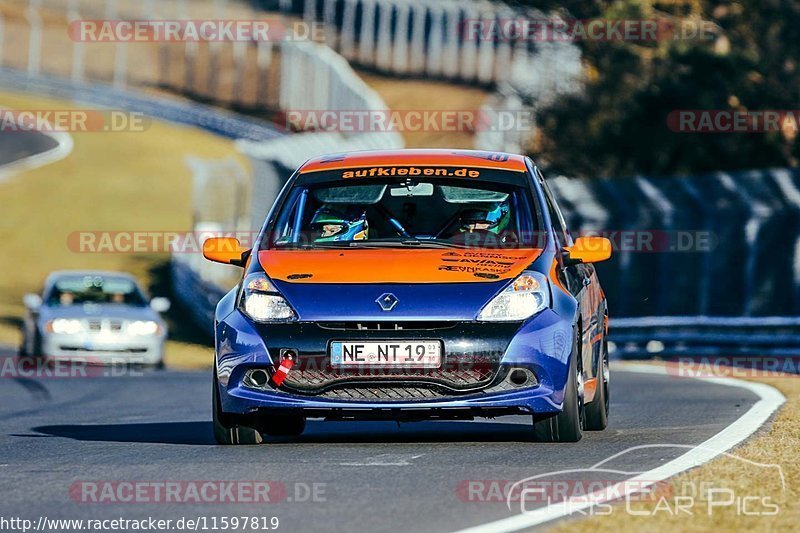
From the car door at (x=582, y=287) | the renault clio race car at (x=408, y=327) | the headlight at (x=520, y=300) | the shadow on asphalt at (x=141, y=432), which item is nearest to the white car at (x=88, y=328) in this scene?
the shadow on asphalt at (x=141, y=432)

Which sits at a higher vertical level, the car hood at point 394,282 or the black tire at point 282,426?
the car hood at point 394,282

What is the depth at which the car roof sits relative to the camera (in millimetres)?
11016

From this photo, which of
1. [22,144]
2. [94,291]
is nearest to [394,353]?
[94,291]

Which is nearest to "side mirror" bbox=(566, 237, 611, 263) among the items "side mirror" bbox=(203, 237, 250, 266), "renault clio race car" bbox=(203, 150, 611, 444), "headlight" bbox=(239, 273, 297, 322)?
"renault clio race car" bbox=(203, 150, 611, 444)

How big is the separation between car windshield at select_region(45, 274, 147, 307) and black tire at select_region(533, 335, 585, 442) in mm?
14824

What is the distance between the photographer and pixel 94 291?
80.5 feet

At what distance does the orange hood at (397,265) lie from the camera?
973 cm

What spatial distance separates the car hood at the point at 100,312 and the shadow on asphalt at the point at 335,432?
1111cm

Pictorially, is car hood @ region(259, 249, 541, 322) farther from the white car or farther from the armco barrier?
the armco barrier

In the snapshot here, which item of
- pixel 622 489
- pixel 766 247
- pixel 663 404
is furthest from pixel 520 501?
pixel 766 247

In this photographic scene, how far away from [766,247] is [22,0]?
69.6 meters

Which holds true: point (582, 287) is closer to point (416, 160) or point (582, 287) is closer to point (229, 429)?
point (416, 160)

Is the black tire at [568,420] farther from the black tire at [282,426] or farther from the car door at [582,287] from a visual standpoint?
the black tire at [282,426]

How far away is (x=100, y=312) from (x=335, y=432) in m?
12.7
